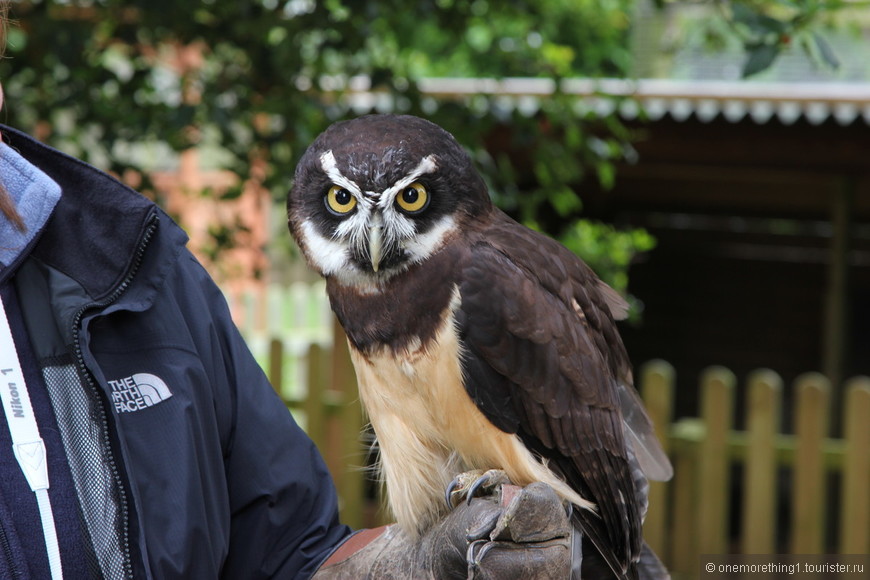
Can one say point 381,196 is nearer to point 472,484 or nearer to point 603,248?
point 472,484

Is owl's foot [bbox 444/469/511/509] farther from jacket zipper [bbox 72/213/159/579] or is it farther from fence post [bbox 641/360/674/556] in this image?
fence post [bbox 641/360/674/556]

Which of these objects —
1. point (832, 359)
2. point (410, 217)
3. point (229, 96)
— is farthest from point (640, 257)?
point (410, 217)

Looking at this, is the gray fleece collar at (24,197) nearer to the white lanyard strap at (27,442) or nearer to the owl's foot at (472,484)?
the white lanyard strap at (27,442)

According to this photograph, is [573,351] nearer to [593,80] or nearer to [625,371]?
[625,371]

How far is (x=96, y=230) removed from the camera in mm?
1764

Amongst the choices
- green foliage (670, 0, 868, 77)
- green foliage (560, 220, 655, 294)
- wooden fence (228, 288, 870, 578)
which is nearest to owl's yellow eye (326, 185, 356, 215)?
green foliage (670, 0, 868, 77)

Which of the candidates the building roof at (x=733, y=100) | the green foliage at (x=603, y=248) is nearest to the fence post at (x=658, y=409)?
the green foliage at (x=603, y=248)

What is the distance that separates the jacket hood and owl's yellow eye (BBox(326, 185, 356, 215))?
0.35 m

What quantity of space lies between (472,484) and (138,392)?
29.4 inches

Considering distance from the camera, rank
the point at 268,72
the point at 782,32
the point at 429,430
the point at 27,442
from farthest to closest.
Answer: the point at 268,72 → the point at 782,32 → the point at 429,430 → the point at 27,442

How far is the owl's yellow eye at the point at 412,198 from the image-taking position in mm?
1939

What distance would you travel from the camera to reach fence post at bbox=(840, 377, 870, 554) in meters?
4.58

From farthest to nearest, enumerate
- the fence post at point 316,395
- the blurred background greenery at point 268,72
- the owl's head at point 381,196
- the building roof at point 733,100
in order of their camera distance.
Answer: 1. the fence post at point 316,395
2. the building roof at point 733,100
3. the blurred background greenery at point 268,72
4. the owl's head at point 381,196

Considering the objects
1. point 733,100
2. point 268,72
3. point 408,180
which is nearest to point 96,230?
point 408,180
